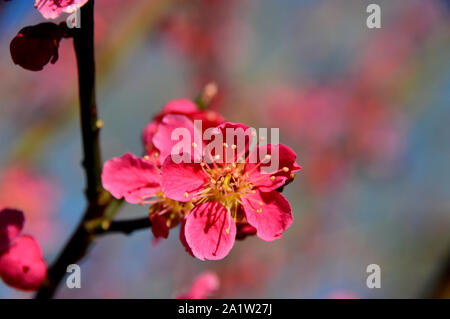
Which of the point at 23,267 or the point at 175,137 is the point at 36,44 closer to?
the point at 175,137

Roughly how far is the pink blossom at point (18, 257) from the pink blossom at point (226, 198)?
431 mm

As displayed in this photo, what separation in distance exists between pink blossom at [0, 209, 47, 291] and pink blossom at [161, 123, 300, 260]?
431mm

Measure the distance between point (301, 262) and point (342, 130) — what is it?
1.81m

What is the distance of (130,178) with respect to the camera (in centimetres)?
113

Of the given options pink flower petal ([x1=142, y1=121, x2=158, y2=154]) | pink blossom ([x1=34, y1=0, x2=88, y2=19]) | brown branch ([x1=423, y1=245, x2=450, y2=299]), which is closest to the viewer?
pink blossom ([x1=34, y1=0, x2=88, y2=19])

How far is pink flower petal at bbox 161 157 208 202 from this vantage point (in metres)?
1.01

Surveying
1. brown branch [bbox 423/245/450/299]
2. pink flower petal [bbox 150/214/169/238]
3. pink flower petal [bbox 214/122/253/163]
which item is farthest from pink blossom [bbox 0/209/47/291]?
brown branch [bbox 423/245/450/299]

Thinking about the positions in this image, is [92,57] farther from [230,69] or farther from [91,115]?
[230,69]

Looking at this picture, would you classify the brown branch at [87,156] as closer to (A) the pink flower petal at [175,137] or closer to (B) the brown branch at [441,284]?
(A) the pink flower petal at [175,137]

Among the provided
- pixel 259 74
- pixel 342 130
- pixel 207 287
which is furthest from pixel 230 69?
pixel 207 287

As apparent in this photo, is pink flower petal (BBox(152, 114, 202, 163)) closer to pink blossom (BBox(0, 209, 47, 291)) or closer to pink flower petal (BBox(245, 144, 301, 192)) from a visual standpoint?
pink flower petal (BBox(245, 144, 301, 192))

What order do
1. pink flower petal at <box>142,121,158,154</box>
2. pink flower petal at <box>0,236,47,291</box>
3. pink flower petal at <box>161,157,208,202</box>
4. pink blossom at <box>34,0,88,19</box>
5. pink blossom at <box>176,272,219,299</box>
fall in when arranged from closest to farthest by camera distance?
pink blossom at <box>34,0,88,19</box>
pink flower petal at <box>161,157,208,202</box>
pink flower petal at <box>0,236,47,291</box>
pink flower petal at <box>142,121,158,154</box>
pink blossom at <box>176,272,219,299</box>

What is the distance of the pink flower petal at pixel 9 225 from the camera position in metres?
1.17

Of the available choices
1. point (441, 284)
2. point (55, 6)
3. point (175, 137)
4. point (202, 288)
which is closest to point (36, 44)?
point (55, 6)
